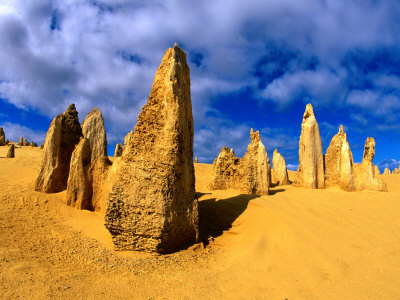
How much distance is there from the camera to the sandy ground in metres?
3.24

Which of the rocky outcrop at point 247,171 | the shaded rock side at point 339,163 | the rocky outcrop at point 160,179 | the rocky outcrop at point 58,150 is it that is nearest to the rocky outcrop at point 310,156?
the shaded rock side at point 339,163

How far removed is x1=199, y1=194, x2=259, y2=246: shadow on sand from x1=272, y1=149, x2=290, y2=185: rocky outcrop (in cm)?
745

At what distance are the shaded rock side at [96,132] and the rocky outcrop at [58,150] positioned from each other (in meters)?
0.30

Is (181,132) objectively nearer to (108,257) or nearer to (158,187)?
(158,187)

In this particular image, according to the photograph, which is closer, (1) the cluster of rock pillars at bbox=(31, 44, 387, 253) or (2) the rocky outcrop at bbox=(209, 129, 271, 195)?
(1) the cluster of rock pillars at bbox=(31, 44, 387, 253)

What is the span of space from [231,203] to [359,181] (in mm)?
7048

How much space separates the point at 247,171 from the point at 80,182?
17.9 ft

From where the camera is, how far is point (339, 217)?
6.12 m

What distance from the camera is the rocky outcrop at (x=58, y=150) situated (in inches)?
278

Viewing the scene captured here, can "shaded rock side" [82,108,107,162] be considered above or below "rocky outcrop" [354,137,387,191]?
above

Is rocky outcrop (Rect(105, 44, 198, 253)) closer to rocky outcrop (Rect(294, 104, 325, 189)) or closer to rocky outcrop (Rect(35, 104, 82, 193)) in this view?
rocky outcrop (Rect(35, 104, 82, 193))

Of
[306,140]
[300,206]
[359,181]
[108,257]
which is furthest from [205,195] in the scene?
[359,181]

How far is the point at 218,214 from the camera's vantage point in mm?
6449

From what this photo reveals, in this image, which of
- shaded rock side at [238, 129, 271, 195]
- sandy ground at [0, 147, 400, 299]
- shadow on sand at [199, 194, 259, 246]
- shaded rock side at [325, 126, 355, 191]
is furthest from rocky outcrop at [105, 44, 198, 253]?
shaded rock side at [325, 126, 355, 191]
